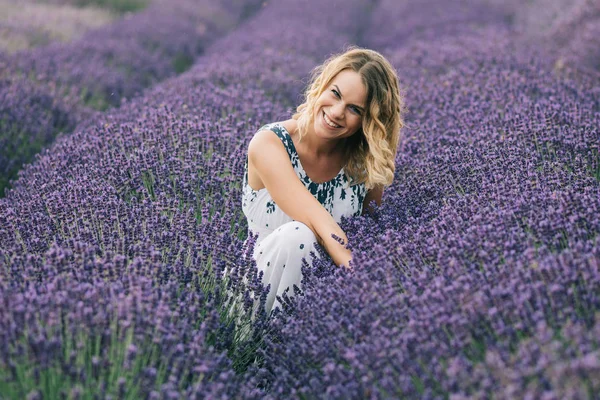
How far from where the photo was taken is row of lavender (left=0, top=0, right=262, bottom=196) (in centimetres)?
458

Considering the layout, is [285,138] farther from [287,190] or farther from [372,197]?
[372,197]

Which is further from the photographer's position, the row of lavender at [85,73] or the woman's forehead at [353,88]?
the row of lavender at [85,73]

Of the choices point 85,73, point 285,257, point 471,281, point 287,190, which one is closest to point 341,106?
point 287,190

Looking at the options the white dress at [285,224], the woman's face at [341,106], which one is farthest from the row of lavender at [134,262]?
the woman's face at [341,106]

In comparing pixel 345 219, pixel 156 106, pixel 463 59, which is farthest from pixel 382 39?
pixel 345 219

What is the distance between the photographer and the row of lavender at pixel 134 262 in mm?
1747

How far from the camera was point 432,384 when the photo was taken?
1682mm

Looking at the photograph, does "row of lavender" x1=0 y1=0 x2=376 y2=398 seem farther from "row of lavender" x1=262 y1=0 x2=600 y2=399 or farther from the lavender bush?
the lavender bush

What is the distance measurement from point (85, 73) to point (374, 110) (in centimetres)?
419

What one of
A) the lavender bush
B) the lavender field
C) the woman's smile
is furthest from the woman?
the lavender bush

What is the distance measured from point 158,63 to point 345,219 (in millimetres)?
5425

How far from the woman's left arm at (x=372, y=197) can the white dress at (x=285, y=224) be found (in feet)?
0.18

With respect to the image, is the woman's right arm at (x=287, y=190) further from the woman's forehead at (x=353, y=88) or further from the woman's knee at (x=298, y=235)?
the woman's forehead at (x=353, y=88)

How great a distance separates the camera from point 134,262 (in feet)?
6.94
